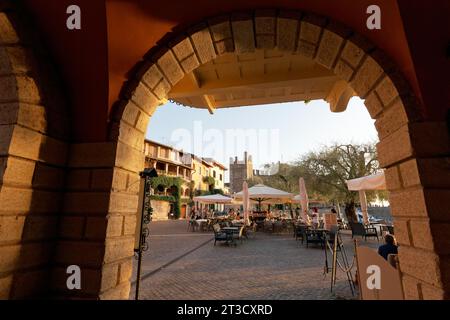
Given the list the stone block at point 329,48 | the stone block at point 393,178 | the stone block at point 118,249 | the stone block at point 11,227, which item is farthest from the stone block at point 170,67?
the stone block at point 393,178

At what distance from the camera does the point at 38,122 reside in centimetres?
244

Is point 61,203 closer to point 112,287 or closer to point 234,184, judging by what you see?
point 112,287

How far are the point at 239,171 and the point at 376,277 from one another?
7195 centimetres

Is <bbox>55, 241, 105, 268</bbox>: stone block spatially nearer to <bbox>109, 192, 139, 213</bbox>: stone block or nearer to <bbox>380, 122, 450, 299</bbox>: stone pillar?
<bbox>109, 192, 139, 213</bbox>: stone block

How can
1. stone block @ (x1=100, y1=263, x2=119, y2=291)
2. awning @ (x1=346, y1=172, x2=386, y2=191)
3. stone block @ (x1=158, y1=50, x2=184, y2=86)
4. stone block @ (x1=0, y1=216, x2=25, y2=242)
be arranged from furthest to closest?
awning @ (x1=346, y1=172, x2=386, y2=191), stone block @ (x1=158, y1=50, x2=184, y2=86), stone block @ (x1=100, y1=263, x2=119, y2=291), stone block @ (x1=0, y1=216, x2=25, y2=242)

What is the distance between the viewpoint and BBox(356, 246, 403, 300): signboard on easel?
2312 millimetres

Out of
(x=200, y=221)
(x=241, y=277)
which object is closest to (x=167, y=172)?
(x=200, y=221)

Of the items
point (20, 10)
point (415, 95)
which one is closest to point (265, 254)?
point (415, 95)

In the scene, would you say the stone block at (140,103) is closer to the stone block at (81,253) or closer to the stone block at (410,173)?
the stone block at (81,253)

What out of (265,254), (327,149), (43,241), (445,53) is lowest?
(265,254)

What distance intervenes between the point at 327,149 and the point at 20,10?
69.7 ft

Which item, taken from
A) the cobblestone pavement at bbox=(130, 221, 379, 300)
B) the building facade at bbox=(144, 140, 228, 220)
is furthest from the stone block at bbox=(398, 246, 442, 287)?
the building facade at bbox=(144, 140, 228, 220)

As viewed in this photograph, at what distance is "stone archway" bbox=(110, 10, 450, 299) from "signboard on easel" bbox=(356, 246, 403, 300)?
0.39 feet

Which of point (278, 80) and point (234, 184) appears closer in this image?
point (278, 80)
